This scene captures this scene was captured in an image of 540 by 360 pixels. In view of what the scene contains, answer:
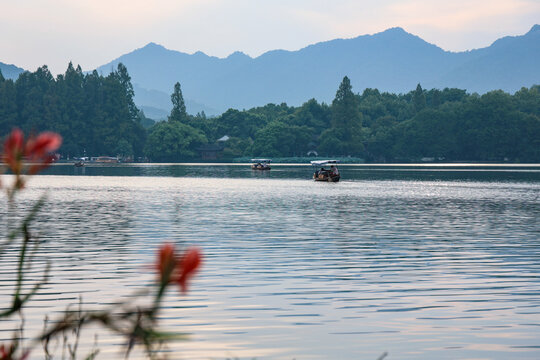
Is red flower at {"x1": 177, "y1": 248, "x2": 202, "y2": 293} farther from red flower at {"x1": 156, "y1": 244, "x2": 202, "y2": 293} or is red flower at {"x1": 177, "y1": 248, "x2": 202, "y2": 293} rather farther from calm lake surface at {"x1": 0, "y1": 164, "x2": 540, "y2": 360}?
calm lake surface at {"x1": 0, "y1": 164, "x2": 540, "y2": 360}

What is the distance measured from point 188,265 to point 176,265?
5.1 inches

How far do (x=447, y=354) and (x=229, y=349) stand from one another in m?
3.94

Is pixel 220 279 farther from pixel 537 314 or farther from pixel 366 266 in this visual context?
pixel 537 314

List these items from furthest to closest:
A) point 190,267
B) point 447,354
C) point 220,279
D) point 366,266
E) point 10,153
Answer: point 366,266, point 220,279, point 447,354, point 10,153, point 190,267

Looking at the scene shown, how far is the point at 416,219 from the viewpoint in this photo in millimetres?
50250

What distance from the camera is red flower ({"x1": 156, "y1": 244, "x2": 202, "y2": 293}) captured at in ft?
10.1

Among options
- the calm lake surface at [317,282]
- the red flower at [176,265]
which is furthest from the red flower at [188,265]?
the calm lake surface at [317,282]

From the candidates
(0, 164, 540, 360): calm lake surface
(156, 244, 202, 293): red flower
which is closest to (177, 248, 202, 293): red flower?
(156, 244, 202, 293): red flower

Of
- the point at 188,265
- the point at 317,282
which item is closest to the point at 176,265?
the point at 188,265

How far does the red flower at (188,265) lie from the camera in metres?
3.07

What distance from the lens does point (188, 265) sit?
10.3ft

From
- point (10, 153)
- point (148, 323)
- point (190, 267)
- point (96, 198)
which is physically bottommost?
point (96, 198)

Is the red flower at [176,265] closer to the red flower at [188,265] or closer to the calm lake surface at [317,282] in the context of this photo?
the red flower at [188,265]

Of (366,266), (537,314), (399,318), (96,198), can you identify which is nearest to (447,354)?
(399,318)
